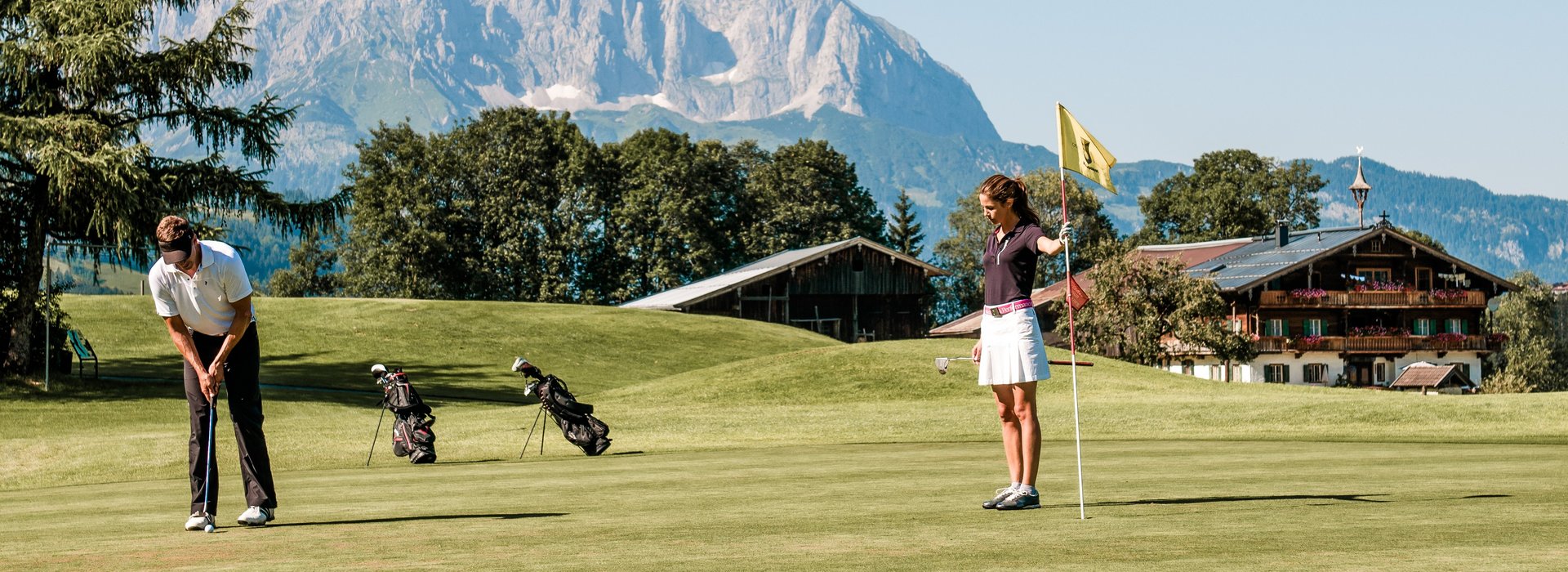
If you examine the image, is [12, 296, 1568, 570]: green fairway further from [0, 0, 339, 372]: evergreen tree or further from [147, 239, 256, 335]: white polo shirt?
[0, 0, 339, 372]: evergreen tree

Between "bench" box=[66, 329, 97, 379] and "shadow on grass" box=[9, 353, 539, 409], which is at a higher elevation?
"bench" box=[66, 329, 97, 379]

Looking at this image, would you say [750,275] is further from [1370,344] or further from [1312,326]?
[1370,344]

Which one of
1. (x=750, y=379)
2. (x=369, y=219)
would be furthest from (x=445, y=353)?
(x=369, y=219)

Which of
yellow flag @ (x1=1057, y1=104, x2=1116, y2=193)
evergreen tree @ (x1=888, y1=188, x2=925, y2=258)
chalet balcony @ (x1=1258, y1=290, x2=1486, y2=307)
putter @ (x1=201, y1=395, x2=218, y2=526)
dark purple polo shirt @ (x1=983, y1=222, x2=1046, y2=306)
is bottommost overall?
putter @ (x1=201, y1=395, x2=218, y2=526)

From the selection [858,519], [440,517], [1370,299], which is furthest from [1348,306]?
[440,517]

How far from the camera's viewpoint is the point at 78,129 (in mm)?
34625

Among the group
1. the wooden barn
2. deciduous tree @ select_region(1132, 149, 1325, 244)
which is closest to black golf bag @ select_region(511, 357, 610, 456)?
the wooden barn

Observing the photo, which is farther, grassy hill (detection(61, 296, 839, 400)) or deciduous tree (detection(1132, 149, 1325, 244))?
deciduous tree (detection(1132, 149, 1325, 244))

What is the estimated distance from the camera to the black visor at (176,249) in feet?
32.2

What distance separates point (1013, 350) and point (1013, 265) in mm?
576

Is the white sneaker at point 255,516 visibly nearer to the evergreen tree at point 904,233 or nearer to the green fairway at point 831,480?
the green fairway at point 831,480

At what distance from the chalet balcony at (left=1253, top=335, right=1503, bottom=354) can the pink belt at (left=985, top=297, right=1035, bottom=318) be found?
7689 cm

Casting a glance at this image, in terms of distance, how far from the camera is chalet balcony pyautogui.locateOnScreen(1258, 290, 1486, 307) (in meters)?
82.9

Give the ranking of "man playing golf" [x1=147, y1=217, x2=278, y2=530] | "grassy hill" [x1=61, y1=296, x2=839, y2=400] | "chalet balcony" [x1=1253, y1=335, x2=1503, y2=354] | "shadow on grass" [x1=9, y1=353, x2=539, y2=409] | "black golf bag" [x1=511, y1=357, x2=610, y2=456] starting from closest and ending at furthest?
"man playing golf" [x1=147, y1=217, x2=278, y2=530] → "black golf bag" [x1=511, y1=357, x2=610, y2=456] → "shadow on grass" [x1=9, y1=353, x2=539, y2=409] → "grassy hill" [x1=61, y1=296, x2=839, y2=400] → "chalet balcony" [x1=1253, y1=335, x2=1503, y2=354]
